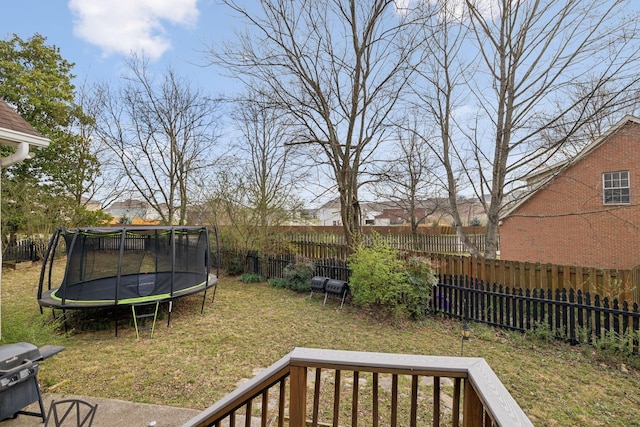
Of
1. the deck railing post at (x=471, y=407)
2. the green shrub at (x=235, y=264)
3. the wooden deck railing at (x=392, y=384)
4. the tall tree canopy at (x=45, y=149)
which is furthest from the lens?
the tall tree canopy at (x=45, y=149)

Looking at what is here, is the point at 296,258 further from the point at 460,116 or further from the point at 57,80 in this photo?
the point at 57,80

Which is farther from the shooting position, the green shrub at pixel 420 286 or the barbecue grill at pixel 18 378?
the green shrub at pixel 420 286

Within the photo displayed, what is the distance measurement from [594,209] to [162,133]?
695 inches

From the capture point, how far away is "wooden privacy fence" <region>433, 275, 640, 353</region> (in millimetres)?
4035

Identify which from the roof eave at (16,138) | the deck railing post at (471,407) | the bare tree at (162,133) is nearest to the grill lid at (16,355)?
the roof eave at (16,138)

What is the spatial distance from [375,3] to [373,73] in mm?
1359

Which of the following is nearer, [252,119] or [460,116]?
[460,116]

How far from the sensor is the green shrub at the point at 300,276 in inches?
302

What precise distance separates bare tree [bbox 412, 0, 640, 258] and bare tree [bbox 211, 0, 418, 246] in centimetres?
117

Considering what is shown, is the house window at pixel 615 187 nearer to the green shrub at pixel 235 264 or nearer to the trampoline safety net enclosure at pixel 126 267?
the green shrub at pixel 235 264

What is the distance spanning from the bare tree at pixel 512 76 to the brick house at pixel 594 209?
215 cm

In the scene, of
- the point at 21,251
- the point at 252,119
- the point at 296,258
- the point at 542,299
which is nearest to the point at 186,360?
the point at 296,258

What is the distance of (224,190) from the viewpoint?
9.84m

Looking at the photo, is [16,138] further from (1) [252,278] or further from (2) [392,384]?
(1) [252,278]
